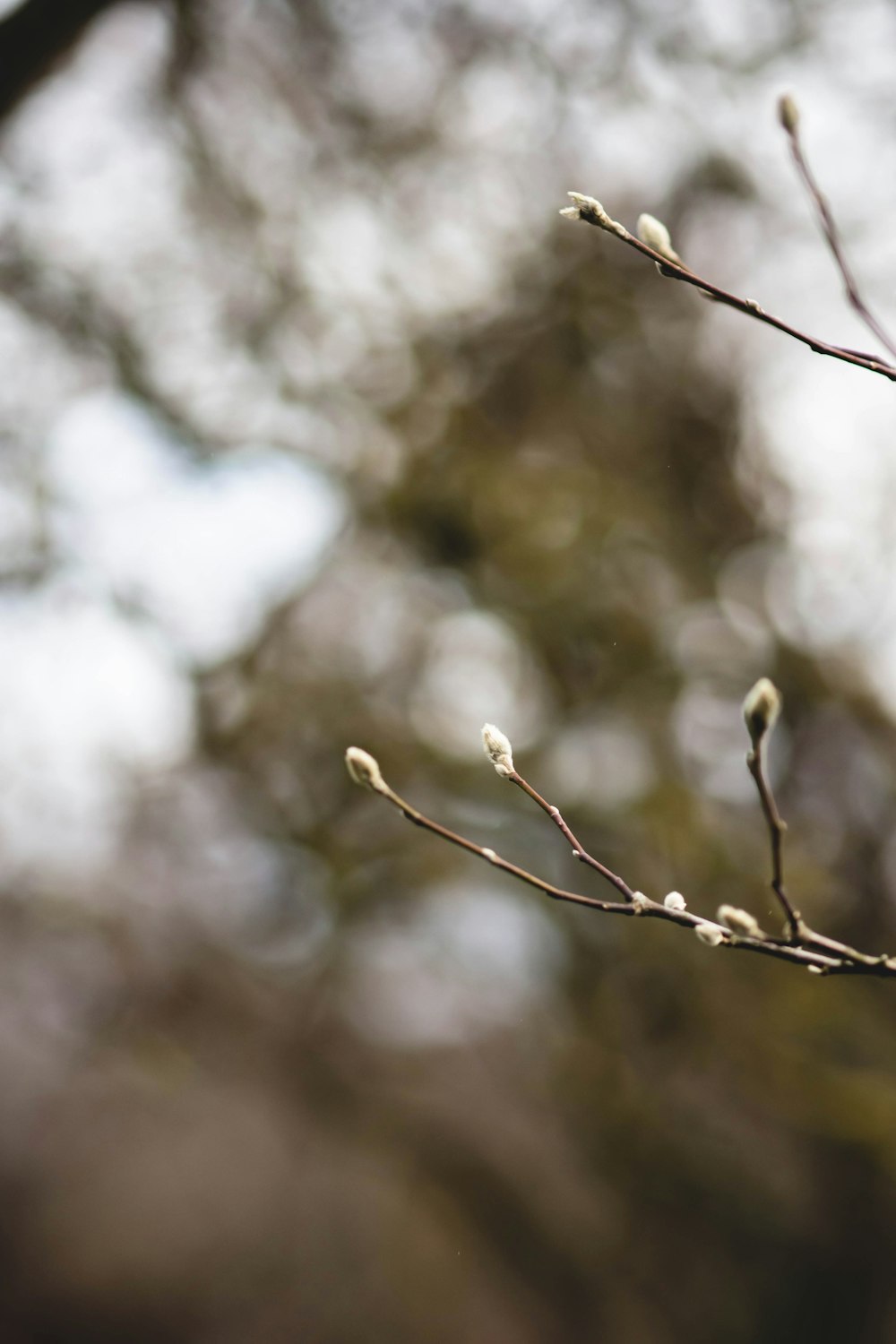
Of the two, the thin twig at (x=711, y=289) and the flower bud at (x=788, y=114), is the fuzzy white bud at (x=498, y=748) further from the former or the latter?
the flower bud at (x=788, y=114)

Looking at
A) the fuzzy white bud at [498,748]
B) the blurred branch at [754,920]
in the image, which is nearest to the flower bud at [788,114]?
the blurred branch at [754,920]

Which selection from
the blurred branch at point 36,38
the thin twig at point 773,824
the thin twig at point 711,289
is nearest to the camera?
the thin twig at point 773,824

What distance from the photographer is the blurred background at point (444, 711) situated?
14.5ft

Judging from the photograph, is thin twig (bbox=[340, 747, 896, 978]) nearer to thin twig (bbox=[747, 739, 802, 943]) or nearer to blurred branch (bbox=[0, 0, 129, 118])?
thin twig (bbox=[747, 739, 802, 943])

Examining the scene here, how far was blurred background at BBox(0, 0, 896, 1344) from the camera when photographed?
14.5 ft

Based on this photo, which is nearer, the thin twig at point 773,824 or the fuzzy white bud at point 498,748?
the thin twig at point 773,824

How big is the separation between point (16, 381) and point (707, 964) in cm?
465

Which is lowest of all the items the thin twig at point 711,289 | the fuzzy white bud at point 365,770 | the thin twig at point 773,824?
the fuzzy white bud at point 365,770

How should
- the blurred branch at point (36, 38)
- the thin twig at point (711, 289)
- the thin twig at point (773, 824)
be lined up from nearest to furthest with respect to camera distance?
the thin twig at point (773, 824) → the thin twig at point (711, 289) → the blurred branch at point (36, 38)

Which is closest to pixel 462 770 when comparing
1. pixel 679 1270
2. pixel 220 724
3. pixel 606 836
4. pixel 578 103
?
pixel 606 836

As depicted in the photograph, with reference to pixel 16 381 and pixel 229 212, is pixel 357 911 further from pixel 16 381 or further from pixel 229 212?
pixel 229 212

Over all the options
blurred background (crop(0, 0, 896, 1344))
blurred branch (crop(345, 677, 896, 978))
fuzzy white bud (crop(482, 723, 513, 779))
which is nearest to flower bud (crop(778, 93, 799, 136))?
blurred branch (crop(345, 677, 896, 978))

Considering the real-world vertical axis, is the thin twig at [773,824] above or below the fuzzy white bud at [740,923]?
above

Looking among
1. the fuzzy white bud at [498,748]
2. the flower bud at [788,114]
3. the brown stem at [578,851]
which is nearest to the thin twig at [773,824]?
the brown stem at [578,851]
